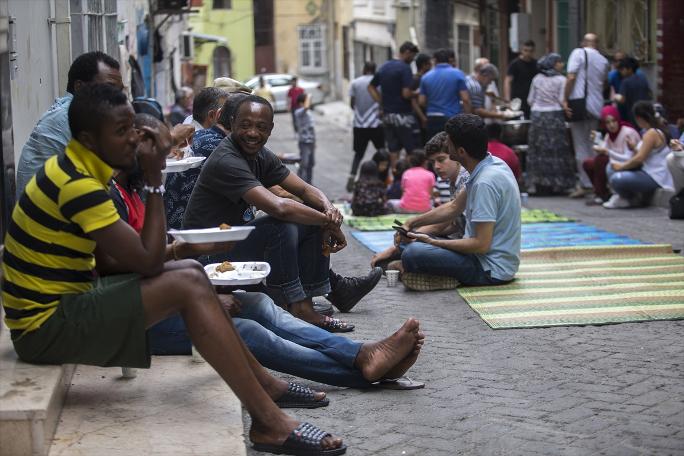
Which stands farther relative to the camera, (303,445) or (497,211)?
(497,211)

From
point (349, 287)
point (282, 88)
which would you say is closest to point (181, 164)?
point (349, 287)

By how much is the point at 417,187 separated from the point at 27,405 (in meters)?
9.43

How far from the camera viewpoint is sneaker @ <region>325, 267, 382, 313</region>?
8.04 meters

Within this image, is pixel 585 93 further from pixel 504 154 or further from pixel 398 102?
pixel 504 154

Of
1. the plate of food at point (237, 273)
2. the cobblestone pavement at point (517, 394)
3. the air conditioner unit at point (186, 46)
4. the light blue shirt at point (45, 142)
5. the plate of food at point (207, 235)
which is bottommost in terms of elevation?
the cobblestone pavement at point (517, 394)

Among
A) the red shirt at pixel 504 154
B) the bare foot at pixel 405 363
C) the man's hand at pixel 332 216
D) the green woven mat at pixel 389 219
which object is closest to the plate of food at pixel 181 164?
the man's hand at pixel 332 216

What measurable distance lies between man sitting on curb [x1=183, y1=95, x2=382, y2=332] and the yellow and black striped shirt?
222 centimetres

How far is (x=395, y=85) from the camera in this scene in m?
17.0

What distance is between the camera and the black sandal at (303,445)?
198 inches

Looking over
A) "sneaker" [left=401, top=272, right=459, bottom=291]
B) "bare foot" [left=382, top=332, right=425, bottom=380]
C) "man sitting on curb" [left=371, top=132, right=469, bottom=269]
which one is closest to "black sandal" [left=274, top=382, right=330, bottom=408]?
"bare foot" [left=382, top=332, right=425, bottom=380]

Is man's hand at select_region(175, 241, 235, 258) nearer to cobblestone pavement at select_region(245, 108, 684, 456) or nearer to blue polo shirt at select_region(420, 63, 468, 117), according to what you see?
cobblestone pavement at select_region(245, 108, 684, 456)

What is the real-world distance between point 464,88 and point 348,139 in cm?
1747

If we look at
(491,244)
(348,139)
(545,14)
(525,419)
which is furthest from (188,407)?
(348,139)

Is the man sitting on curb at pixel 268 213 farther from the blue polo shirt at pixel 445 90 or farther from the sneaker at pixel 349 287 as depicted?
the blue polo shirt at pixel 445 90
